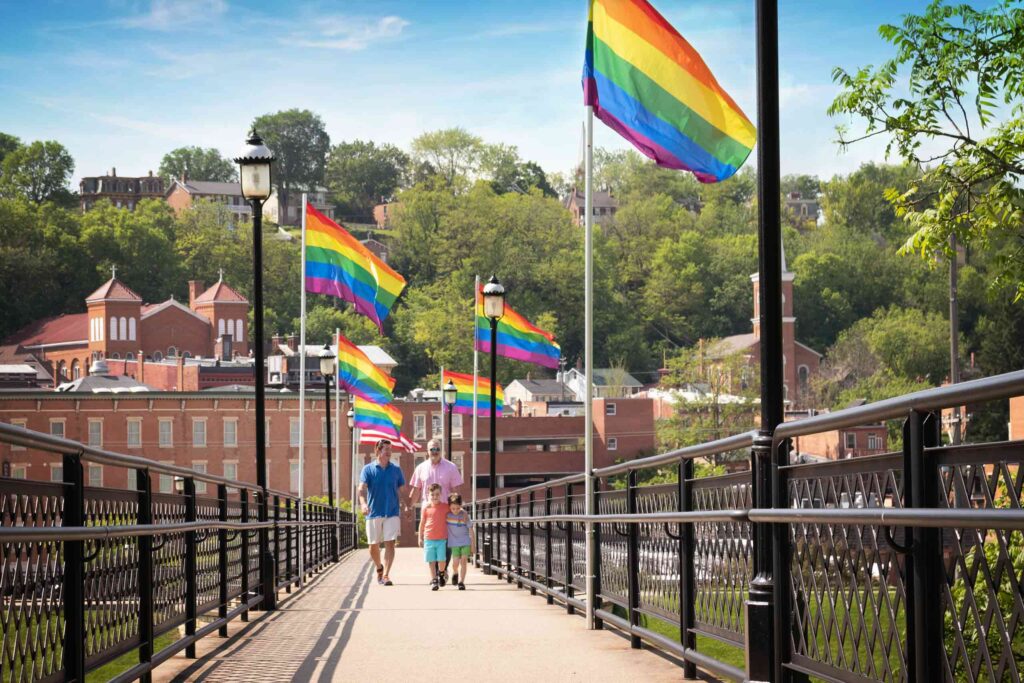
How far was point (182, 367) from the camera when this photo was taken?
12256 centimetres

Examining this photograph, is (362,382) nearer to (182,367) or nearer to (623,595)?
(623,595)

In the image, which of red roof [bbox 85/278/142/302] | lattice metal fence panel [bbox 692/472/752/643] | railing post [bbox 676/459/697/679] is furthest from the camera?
red roof [bbox 85/278/142/302]

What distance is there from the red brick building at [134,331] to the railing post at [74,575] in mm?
133737

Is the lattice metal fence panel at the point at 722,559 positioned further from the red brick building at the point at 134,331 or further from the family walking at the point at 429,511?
the red brick building at the point at 134,331

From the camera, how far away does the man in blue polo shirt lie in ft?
A: 60.2

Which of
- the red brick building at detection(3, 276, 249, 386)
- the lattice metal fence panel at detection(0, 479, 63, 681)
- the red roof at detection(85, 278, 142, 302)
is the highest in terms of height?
the red roof at detection(85, 278, 142, 302)

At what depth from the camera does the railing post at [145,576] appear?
7664 millimetres

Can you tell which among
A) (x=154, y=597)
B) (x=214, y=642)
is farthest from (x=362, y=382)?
(x=154, y=597)

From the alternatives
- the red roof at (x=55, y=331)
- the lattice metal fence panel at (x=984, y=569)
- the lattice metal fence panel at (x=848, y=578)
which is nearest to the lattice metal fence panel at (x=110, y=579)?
the lattice metal fence panel at (x=848, y=578)

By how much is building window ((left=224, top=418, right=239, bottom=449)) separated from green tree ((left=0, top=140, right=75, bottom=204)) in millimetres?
87977

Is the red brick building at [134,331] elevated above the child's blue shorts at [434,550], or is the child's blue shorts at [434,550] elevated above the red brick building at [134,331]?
the red brick building at [134,331]

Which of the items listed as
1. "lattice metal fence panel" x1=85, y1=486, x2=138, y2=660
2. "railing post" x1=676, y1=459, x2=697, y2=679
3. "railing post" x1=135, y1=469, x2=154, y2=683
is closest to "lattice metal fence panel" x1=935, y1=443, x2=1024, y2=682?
"railing post" x1=676, y1=459, x2=697, y2=679

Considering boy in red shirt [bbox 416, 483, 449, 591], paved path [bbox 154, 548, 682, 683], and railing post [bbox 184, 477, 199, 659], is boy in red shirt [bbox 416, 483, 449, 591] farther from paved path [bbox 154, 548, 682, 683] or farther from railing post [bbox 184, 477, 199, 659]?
railing post [bbox 184, 477, 199, 659]

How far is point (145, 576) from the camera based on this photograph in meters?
7.85
